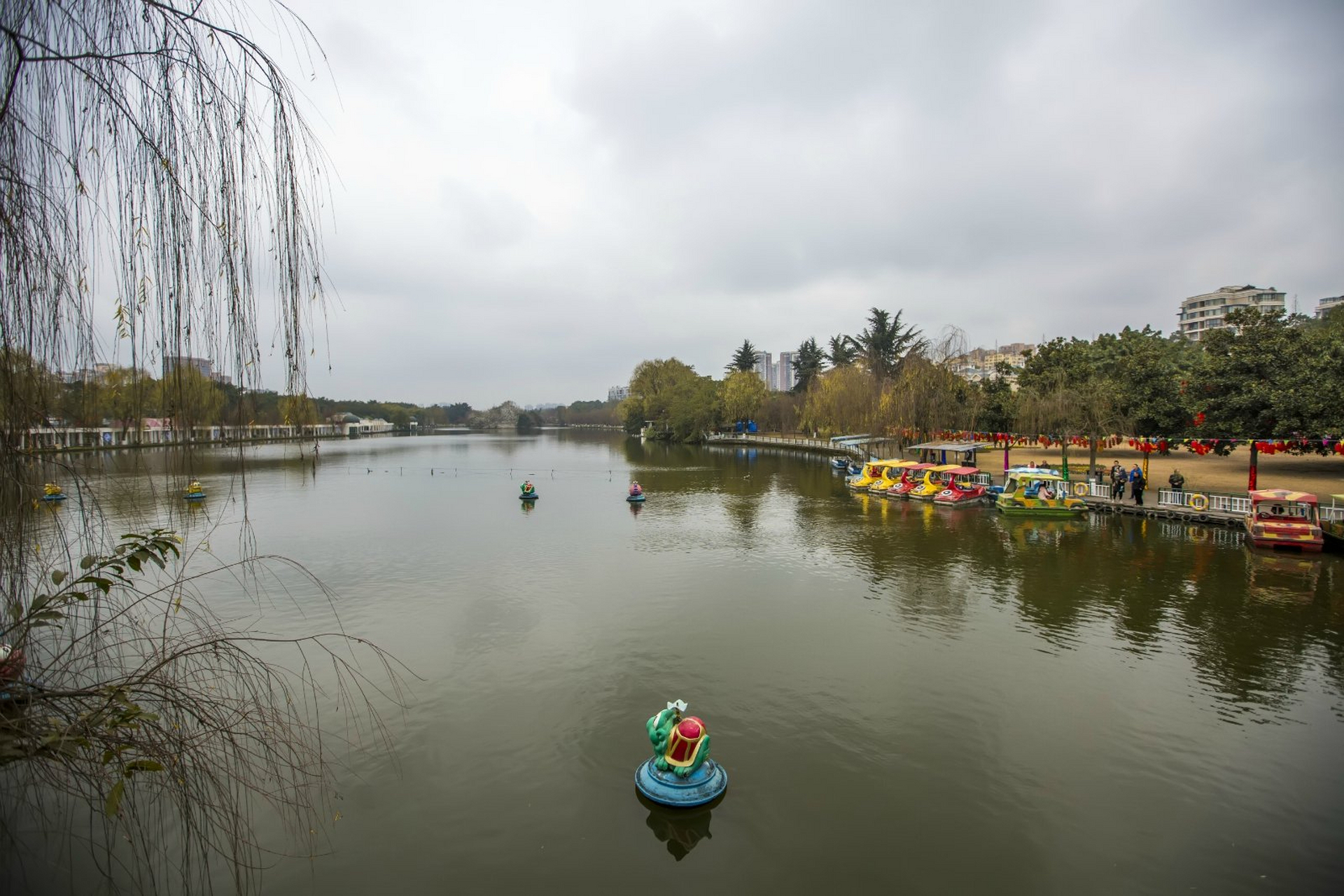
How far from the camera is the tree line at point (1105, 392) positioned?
20.0 metres

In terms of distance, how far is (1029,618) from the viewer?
40.5 ft

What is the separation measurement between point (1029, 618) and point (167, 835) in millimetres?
13379

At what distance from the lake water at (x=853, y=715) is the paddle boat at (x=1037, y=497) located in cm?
418

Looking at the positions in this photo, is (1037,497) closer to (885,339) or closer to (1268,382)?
(1268,382)

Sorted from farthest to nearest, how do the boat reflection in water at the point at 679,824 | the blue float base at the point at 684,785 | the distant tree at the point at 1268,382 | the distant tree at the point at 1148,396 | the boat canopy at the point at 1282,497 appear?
the distant tree at the point at 1148,396 < the distant tree at the point at 1268,382 < the boat canopy at the point at 1282,497 < the blue float base at the point at 684,785 < the boat reflection in water at the point at 679,824

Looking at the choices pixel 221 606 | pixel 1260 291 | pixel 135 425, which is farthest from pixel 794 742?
pixel 1260 291

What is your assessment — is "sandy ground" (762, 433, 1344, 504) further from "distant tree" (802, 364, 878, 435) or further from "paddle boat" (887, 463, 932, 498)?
"distant tree" (802, 364, 878, 435)

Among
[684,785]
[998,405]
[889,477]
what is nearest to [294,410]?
[684,785]

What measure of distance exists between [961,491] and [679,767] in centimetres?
2321

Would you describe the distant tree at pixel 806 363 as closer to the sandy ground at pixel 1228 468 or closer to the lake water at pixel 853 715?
the sandy ground at pixel 1228 468

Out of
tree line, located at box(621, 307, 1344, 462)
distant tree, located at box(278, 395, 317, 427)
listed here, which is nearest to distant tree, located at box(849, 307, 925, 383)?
tree line, located at box(621, 307, 1344, 462)

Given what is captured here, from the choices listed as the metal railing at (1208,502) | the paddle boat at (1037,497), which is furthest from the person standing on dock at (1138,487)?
the paddle boat at (1037,497)

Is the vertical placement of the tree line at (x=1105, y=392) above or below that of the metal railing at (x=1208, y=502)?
above

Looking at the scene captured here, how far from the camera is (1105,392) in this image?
26250 millimetres
